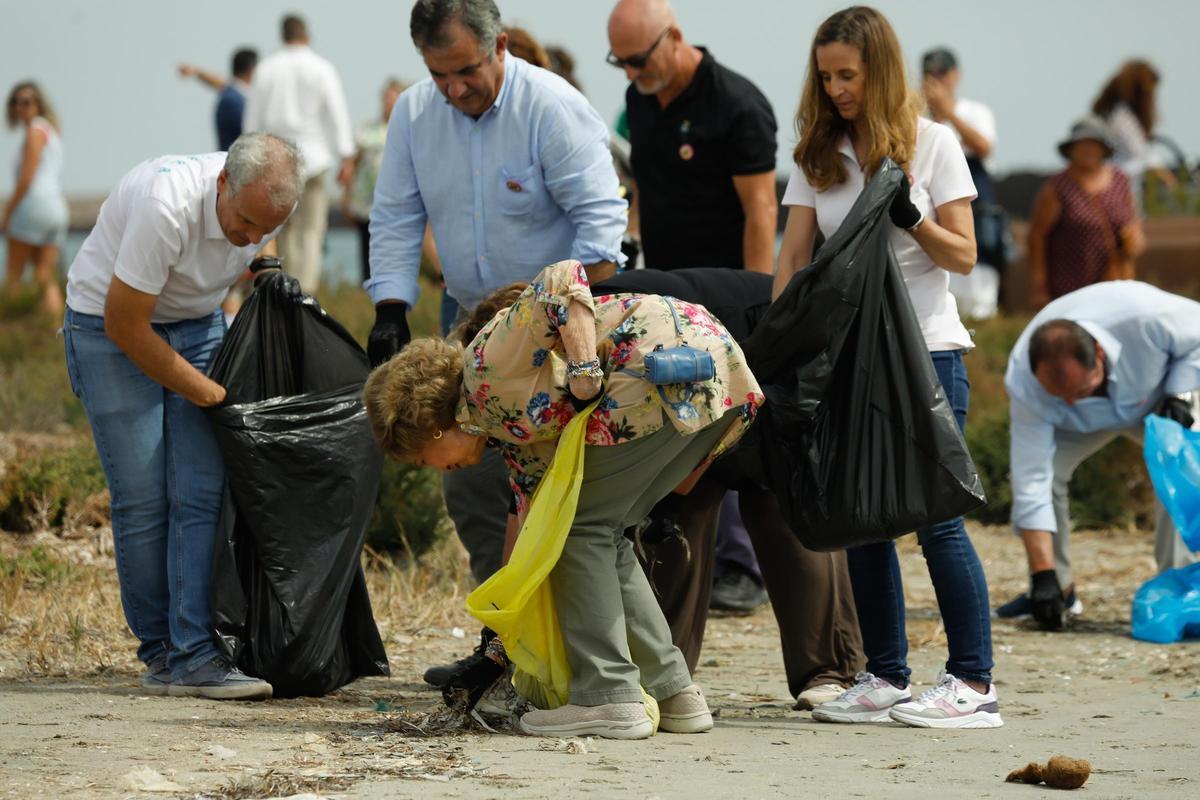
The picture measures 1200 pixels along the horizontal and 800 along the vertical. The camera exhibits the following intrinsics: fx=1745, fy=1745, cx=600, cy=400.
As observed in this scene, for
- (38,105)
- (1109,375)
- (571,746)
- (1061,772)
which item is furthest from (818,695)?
(38,105)

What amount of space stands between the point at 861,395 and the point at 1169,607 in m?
2.34

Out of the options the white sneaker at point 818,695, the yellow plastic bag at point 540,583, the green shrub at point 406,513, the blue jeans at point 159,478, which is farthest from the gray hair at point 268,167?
the green shrub at point 406,513

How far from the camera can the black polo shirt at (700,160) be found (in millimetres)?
6090

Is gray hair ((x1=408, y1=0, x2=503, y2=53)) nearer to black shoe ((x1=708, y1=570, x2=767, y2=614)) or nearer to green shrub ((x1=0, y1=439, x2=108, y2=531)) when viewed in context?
black shoe ((x1=708, y1=570, x2=767, y2=614))

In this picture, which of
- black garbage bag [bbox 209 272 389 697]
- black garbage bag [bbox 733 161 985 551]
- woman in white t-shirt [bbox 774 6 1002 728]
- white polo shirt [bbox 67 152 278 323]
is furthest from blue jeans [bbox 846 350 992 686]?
white polo shirt [bbox 67 152 278 323]

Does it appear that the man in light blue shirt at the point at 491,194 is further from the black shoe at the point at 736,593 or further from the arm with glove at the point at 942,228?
the black shoe at the point at 736,593

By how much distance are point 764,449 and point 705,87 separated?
198 centimetres

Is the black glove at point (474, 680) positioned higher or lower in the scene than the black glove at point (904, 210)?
lower

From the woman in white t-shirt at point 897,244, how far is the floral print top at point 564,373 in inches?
21.3

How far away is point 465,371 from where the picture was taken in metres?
4.14

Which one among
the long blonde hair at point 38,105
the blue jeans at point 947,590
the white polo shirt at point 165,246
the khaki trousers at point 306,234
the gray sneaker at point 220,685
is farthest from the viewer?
the long blonde hair at point 38,105

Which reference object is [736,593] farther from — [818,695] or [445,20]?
[445,20]

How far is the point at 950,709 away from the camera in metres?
4.55

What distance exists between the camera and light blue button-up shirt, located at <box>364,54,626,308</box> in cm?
509
